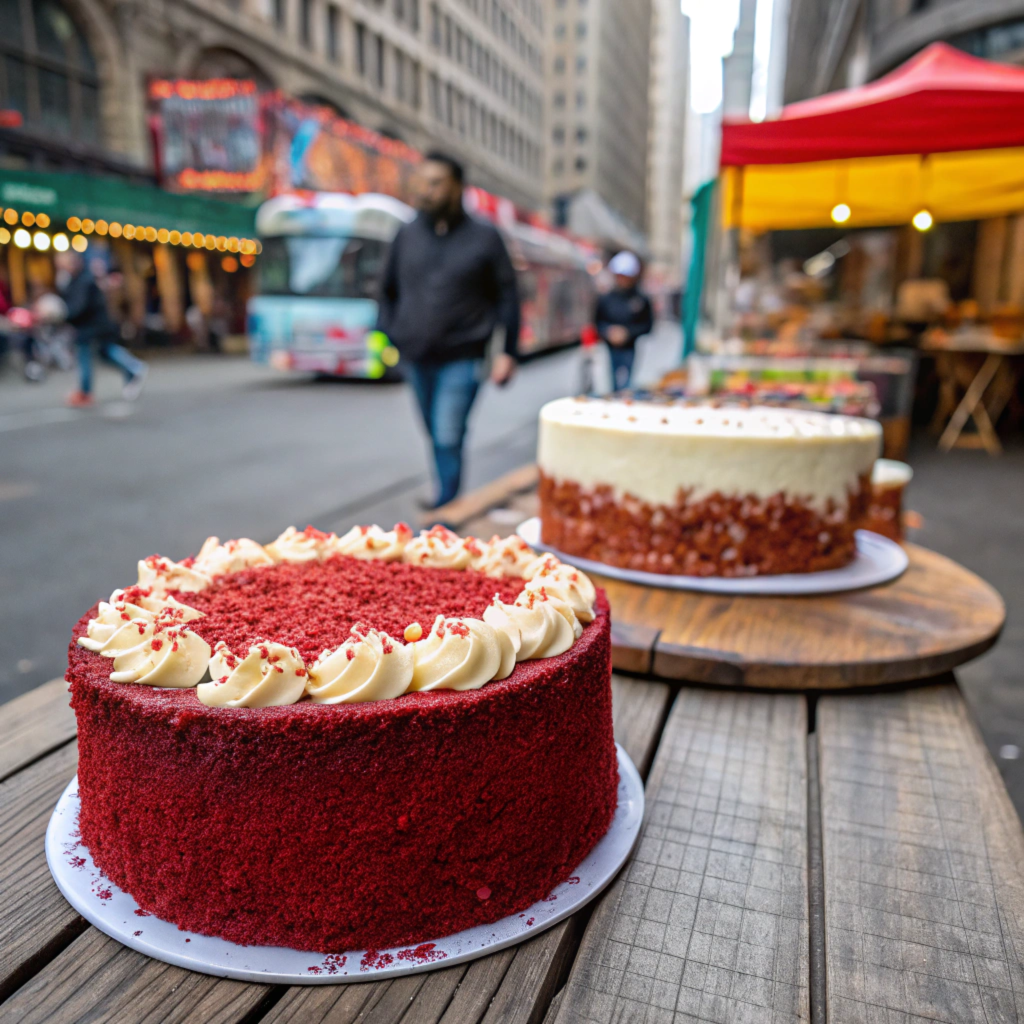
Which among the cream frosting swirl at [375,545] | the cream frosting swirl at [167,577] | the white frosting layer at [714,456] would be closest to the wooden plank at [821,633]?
the white frosting layer at [714,456]

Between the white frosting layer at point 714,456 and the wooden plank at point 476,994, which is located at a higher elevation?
the white frosting layer at point 714,456

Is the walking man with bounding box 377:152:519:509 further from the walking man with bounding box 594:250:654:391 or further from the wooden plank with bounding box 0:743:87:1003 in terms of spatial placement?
the walking man with bounding box 594:250:654:391

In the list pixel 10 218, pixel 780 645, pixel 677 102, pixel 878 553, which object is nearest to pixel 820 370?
pixel 878 553

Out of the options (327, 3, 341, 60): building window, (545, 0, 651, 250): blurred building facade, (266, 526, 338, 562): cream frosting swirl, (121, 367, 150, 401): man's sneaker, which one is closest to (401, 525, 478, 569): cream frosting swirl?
(266, 526, 338, 562): cream frosting swirl

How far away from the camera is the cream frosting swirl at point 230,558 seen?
6.04 ft

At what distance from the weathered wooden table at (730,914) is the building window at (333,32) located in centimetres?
3140

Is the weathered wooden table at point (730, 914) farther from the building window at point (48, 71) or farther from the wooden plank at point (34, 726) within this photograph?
the building window at point (48, 71)

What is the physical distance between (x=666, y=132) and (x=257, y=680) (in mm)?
166649

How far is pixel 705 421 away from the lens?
283 centimetres

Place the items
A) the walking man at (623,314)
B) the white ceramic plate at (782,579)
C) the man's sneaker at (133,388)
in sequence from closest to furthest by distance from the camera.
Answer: the white ceramic plate at (782,579) < the walking man at (623,314) < the man's sneaker at (133,388)

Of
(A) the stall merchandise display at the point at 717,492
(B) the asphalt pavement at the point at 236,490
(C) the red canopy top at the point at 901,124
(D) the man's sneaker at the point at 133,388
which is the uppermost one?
(C) the red canopy top at the point at 901,124

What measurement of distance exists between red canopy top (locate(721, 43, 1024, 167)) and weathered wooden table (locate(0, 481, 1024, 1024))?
19.0ft

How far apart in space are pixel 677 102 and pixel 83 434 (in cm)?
17451

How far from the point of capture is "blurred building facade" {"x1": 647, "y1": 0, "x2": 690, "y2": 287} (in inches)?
5468
